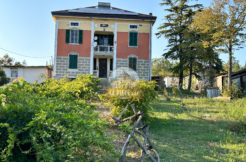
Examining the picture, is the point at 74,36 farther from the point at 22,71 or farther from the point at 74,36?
the point at 22,71

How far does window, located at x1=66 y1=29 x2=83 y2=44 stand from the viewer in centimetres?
1638

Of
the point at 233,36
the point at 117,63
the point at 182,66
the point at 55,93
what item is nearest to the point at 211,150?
the point at 55,93

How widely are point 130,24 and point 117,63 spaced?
356cm

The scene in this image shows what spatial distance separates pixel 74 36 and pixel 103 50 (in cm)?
271

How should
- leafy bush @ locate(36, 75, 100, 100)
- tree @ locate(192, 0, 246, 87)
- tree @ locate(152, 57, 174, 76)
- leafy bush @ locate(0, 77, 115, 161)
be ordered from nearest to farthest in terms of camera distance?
leafy bush @ locate(0, 77, 115, 161) < leafy bush @ locate(36, 75, 100, 100) < tree @ locate(192, 0, 246, 87) < tree @ locate(152, 57, 174, 76)

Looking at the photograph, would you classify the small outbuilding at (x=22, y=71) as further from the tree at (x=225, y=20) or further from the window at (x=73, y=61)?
the tree at (x=225, y=20)

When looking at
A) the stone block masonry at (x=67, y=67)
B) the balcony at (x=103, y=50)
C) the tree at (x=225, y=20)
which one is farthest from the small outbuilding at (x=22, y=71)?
the tree at (x=225, y=20)

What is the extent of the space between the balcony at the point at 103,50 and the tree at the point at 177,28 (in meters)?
6.68

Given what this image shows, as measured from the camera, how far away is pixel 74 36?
54.1ft

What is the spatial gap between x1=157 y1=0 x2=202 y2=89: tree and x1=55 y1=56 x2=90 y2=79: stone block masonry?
8872mm

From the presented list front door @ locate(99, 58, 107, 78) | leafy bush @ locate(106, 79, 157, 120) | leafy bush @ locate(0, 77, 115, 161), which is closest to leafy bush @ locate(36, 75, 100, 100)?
leafy bush @ locate(106, 79, 157, 120)

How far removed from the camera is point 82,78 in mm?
6113

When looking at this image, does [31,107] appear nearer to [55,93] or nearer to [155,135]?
[55,93]

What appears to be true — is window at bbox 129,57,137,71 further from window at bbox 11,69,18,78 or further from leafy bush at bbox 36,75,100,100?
window at bbox 11,69,18,78
